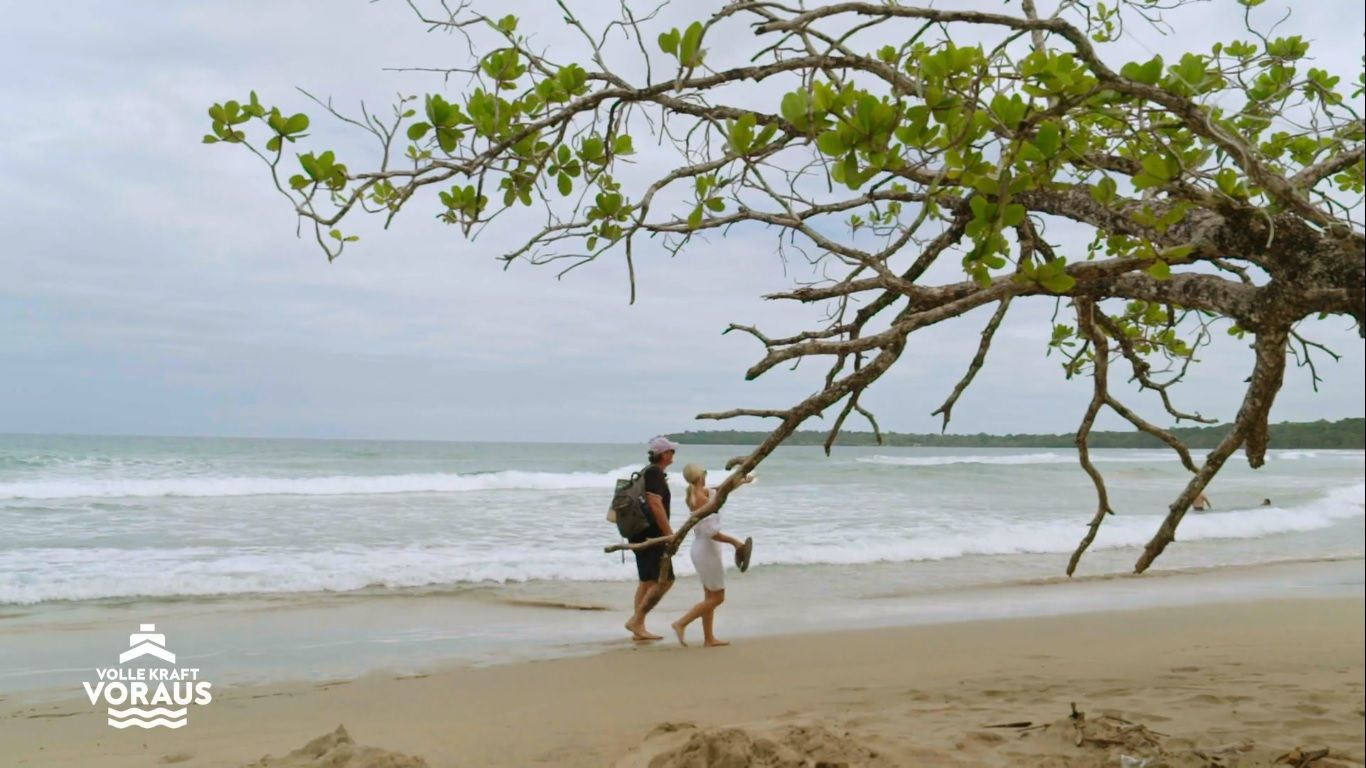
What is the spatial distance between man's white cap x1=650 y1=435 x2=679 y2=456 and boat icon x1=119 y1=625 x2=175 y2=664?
4.05m

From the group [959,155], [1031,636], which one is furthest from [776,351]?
[1031,636]

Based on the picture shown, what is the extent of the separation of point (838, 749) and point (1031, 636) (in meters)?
4.76

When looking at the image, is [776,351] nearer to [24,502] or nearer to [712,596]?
[712,596]

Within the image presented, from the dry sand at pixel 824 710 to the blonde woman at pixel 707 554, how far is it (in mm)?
237

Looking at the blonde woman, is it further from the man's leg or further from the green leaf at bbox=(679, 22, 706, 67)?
the green leaf at bbox=(679, 22, 706, 67)

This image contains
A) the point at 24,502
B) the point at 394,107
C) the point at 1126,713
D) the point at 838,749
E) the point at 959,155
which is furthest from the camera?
the point at 24,502

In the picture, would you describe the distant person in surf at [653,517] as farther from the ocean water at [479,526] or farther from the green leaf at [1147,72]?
the green leaf at [1147,72]

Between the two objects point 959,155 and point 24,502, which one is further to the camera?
point 24,502

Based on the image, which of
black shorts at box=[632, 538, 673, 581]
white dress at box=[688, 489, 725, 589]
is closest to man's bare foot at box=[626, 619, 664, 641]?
black shorts at box=[632, 538, 673, 581]

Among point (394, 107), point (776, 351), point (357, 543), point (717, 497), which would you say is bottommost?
point (357, 543)

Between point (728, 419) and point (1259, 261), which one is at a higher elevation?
point (1259, 261)

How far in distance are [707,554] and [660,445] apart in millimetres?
947

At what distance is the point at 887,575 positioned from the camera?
12664 millimetres

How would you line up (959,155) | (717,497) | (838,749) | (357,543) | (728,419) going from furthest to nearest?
(357,543)
(838,749)
(717,497)
(728,419)
(959,155)
